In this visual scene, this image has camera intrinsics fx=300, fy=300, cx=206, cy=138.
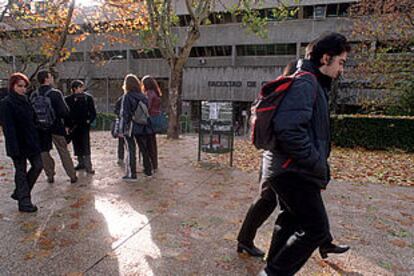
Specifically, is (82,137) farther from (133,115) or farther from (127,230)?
(127,230)

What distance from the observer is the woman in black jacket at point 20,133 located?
3590mm

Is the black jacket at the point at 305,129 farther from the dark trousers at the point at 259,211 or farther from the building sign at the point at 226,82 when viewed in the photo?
the building sign at the point at 226,82

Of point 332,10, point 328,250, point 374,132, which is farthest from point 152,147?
point 332,10

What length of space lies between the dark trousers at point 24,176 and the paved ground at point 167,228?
0.21 meters

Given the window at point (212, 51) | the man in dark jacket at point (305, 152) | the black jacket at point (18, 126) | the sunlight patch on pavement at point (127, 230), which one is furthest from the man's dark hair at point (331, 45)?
the window at point (212, 51)

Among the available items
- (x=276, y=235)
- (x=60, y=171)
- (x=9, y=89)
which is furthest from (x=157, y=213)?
(x=60, y=171)

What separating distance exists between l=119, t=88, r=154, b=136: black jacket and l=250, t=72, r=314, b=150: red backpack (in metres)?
3.42

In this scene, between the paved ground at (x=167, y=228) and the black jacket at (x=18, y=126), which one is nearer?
the paved ground at (x=167, y=228)

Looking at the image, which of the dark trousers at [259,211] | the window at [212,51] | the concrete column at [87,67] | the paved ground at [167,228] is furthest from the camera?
the concrete column at [87,67]

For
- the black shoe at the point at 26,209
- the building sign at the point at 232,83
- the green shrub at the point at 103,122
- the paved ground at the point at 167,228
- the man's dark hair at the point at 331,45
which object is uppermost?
the building sign at the point at 232,83

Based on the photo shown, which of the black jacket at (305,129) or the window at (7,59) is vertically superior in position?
the window at (7,59)

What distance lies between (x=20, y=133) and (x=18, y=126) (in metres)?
0.09

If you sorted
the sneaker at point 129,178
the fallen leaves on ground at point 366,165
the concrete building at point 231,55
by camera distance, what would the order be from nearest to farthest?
the sneaker at point 129,178
the fallen leaves on ground at point 366,165
the concrete building at point 231,55

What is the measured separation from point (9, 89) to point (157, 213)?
7.88 ft
